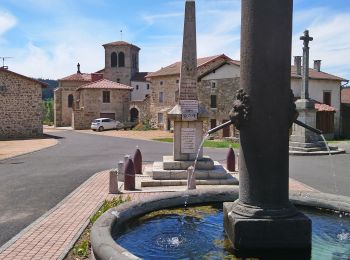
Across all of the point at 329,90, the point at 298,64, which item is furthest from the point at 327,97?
the point at 298,64

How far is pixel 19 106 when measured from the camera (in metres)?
34.7

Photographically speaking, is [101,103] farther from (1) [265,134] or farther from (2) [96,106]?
(1) [265,134]

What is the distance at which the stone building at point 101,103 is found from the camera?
159ft

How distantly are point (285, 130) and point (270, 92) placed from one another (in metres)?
0.47

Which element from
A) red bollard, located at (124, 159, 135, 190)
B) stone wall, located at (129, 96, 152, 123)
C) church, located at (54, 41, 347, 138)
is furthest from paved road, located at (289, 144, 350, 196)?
stone wall, located at (129, 96, 152, 123)

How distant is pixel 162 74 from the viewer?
46.7 metres

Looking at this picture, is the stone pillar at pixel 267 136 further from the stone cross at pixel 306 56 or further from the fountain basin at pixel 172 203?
the stone cross at pixel 306 56

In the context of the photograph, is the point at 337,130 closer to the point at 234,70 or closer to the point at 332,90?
the point at 332,90

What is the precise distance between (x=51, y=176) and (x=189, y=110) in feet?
17.4

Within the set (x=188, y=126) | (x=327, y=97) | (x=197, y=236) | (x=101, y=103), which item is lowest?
(x=197, y=236)

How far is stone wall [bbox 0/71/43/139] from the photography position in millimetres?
34188

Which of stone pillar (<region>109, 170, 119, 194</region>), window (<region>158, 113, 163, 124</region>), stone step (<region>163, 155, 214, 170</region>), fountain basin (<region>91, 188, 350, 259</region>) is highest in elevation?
window (<region>158, 113, 163, 124</region>)

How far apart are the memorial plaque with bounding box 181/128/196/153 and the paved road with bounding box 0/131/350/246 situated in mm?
3438

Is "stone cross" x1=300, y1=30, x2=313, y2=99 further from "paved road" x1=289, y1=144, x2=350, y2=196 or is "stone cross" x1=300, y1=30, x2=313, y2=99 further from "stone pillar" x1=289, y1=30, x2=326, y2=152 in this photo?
"paved road" x1=289, y1=144, x2=350, y2=196
